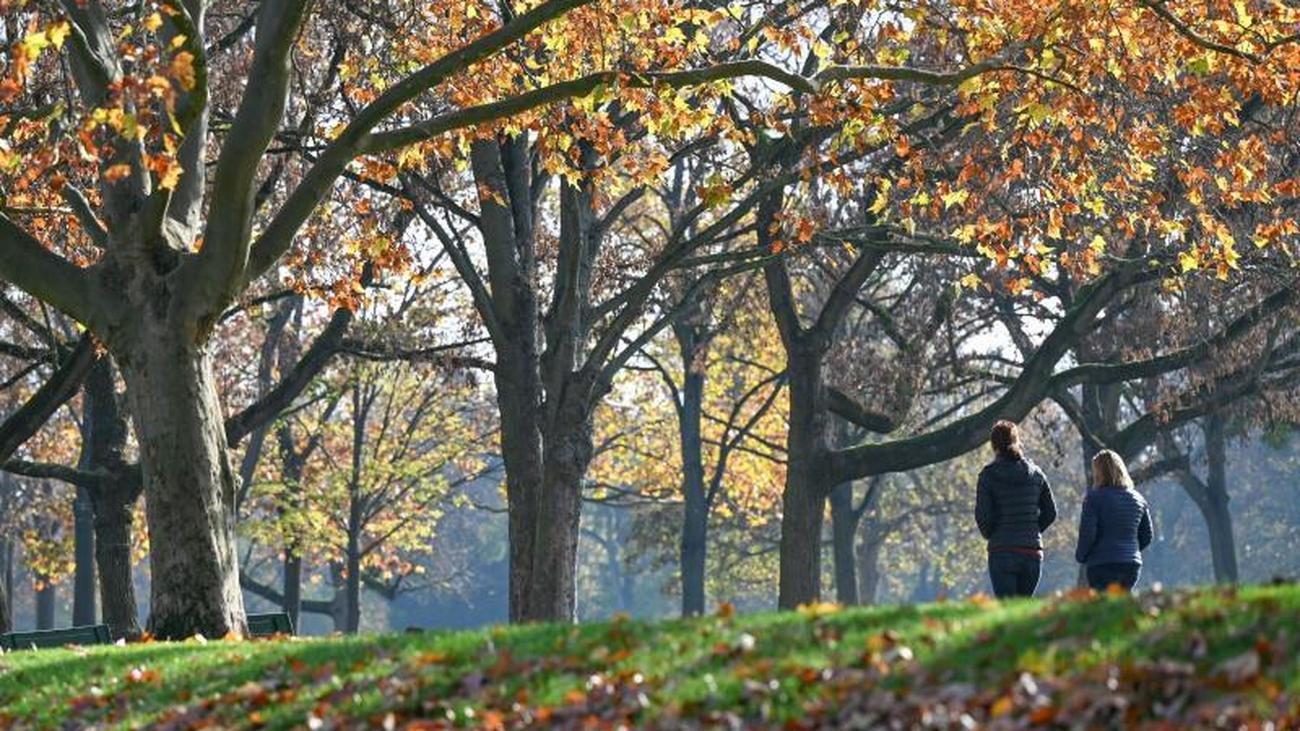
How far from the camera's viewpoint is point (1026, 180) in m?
19.0

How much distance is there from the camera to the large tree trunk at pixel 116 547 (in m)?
23.5

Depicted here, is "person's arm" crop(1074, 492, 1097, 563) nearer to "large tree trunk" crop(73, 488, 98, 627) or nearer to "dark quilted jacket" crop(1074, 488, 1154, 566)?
"dark quilted jacket" crop(1074, 488, 1154, 566)

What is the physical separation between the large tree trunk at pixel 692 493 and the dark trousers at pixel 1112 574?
18.3 meters

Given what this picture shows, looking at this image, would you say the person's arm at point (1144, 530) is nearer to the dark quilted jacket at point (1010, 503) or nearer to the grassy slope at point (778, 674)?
the dark quilted jacket at point (1010, 503)

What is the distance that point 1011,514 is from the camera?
48.7ft

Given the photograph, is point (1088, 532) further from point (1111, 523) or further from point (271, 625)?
point (271, 625)

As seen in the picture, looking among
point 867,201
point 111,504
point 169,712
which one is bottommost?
point 169,712

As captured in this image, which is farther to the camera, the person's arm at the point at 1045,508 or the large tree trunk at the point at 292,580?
the large tree trunk at the point at 292,580

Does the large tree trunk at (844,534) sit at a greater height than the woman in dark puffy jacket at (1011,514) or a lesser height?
greater

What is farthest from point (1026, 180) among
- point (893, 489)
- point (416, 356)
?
point (893, 489)

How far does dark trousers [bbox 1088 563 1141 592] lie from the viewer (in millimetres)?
14758

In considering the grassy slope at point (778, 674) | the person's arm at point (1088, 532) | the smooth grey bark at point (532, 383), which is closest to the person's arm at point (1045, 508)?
the person's arm at point (1088, 532)

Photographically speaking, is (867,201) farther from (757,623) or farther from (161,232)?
(757,623)

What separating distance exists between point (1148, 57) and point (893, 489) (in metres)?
42.2
